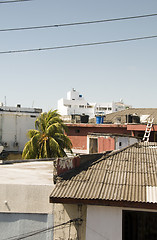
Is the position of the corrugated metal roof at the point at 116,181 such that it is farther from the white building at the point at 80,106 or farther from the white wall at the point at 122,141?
the white building at the point at 80,106

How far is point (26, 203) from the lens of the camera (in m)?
9.23

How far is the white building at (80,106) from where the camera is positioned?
2945 inches

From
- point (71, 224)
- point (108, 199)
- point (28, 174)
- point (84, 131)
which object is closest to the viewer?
point (108, 199)

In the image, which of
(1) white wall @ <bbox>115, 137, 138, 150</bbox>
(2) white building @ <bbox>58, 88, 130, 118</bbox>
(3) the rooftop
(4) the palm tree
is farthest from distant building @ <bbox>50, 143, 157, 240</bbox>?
(2) white building @ <bbox>58, 88, 130, 118</bbox>

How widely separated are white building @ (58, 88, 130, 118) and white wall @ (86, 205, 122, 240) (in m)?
64.9

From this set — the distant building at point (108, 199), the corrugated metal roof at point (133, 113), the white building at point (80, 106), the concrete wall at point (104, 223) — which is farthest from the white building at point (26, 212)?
the white building at point (80, 106)

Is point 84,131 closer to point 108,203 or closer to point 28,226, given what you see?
point 28,226

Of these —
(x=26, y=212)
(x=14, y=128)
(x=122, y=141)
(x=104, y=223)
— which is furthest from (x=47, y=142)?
(x=14, y=128)

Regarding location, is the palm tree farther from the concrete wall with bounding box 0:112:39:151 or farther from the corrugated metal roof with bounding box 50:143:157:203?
the concrete wall with bounding box 0:112:39:151

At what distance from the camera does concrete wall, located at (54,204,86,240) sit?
911cm

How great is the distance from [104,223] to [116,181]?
148cm

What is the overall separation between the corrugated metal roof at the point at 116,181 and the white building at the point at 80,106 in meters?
62.8

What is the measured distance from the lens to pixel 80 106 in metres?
79.4

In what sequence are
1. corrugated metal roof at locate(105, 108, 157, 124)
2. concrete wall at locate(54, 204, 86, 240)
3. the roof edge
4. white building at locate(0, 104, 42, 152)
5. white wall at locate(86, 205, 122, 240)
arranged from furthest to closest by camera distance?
white building at locate(0, 104, 42, 152)
corrugated metal roof at locate(105, 108, 157, 124)
concrete wall at locate(54, 204, 86, 240)
white wall at locate(86, 205, 122, 240)
the roof edge
